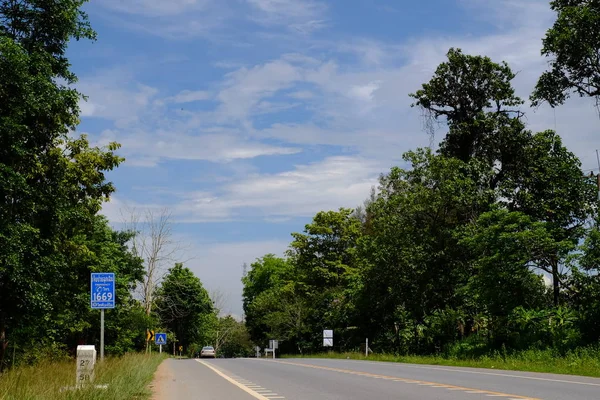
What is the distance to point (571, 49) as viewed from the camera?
2953 centimetres

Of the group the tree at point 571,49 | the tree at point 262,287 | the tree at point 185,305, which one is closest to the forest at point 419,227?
the tree at point 571,49

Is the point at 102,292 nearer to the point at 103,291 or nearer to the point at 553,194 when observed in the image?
the point at 103,291

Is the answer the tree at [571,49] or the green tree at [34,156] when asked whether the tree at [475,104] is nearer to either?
the tree at [571,49]

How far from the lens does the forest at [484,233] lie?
2934cm

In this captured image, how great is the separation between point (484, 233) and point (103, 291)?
744 inches

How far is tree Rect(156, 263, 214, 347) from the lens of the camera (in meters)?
88.2

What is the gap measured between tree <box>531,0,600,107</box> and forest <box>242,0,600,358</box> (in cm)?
5

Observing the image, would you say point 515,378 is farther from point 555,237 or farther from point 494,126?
point 494,126

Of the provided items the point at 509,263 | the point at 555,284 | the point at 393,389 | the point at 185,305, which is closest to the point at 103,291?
the point at 393,389

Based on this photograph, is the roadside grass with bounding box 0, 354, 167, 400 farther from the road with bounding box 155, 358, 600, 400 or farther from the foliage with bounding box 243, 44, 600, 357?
the foliage with bounding box 243, 44, 600, 357

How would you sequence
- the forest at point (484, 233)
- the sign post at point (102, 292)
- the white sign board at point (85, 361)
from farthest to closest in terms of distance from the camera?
the forest at point (484, 233) < the sign post at point (102, 292) < the white sign board at point (85, 361)

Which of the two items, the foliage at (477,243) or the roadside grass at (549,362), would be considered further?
the foliage at (477,243)

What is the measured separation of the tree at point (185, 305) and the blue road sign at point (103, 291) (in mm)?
67458

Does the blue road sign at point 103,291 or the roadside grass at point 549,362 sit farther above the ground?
the blue road sign at point 103,291
